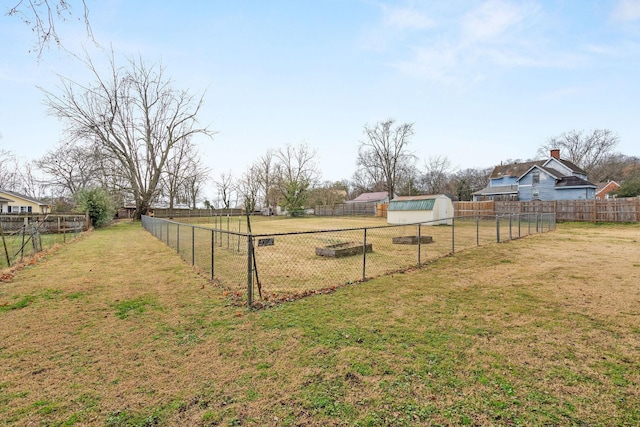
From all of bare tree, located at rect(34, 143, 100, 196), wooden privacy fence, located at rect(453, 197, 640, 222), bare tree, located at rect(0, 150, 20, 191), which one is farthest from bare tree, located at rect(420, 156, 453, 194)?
bare tree, located at rect(0, 150, 20, 191)

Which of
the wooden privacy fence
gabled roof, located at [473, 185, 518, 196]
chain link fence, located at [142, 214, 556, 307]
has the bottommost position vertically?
chain link fence, located at [142, 214, 556, 307]

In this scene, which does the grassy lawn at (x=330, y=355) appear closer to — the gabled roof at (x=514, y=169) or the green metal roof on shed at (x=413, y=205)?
the green metal roof on shed at (x=413, y=205)

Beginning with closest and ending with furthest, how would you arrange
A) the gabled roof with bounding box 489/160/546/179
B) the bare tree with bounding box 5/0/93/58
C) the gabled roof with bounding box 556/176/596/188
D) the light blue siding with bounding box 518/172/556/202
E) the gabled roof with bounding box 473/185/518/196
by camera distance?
1. the bare tree with bounding box 5/0/93/58
2. the gabled roof with bounding box 556/176/596/188
3. the light blue siding with bounding box 518/172/556/202
4. the gabled roof with bounding box 473/185/518/196
5. the gabled roof with bounding box 489/160/546/179

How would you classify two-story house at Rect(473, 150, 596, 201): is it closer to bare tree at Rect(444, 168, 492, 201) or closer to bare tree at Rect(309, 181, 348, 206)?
bare tree at Rect(444, 168, 492, 201)

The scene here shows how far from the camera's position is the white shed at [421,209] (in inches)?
821

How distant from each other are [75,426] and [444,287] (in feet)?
18.8

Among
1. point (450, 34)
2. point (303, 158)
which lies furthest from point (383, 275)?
point (303, 158)

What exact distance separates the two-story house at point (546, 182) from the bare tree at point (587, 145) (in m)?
16.6

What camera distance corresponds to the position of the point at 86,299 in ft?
17.4

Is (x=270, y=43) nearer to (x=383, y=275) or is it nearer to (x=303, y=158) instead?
(x=383, y=275)

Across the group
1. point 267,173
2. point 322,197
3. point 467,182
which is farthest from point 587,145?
point 267,173

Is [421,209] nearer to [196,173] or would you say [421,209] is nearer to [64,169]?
[196,173]

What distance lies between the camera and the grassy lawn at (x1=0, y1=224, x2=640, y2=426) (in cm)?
227

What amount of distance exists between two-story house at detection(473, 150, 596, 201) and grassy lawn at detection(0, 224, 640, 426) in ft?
103
